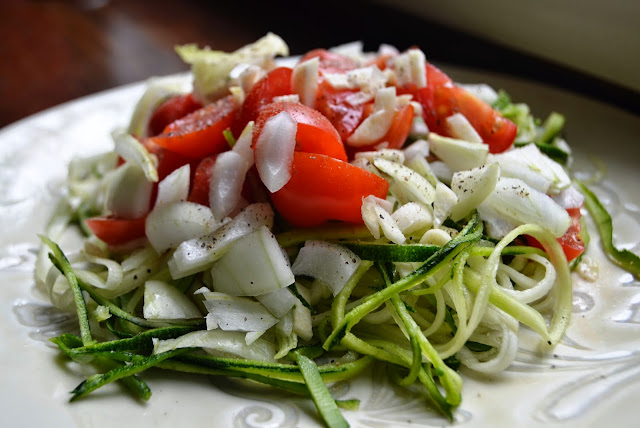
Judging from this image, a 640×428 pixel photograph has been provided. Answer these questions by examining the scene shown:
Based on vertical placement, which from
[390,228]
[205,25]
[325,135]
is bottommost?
[205,25]

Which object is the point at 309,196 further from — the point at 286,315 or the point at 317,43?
the point at 317,43

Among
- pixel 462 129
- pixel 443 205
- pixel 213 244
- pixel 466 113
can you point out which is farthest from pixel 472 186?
pixel 213 244

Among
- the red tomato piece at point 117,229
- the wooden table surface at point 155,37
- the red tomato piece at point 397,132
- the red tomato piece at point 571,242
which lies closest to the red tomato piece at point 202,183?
the red tomato piece at point 117,229

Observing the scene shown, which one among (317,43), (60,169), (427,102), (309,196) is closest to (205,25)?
(317,43)

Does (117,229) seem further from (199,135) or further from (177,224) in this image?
(199,135)

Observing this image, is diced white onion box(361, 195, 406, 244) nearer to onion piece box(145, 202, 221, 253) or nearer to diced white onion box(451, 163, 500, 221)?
diced white onion box(451, 163, 500, 221)

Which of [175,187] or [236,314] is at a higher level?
Result: [175,187]

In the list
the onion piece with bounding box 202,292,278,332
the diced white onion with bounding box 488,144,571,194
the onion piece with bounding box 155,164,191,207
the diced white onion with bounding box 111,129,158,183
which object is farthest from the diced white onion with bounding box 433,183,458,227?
the diced white onion with bounding box 111,129,158,183
